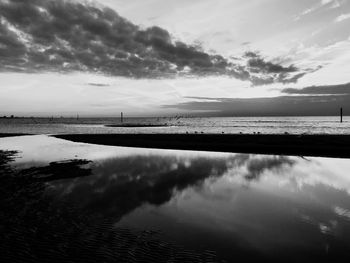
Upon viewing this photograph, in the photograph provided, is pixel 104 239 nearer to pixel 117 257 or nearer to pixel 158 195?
pixel 117 257

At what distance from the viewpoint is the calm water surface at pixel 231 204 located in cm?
862

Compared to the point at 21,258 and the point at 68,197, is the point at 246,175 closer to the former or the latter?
the point at 68,197

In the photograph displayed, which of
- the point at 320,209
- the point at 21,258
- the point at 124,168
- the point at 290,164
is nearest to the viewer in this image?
the point at 21,258

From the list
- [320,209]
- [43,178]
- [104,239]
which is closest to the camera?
[104,239]

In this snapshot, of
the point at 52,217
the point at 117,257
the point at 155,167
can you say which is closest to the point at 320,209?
the point at 117,257

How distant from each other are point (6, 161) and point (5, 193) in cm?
1170

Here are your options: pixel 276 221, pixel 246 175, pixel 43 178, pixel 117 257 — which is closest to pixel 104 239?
pixel 117 257

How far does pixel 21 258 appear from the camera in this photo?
24.9 ft

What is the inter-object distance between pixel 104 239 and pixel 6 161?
19.8 meters

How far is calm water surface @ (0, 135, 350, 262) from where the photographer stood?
862 cm

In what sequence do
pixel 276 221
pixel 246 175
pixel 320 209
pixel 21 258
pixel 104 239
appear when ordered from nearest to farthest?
pixel 21 258 < pixel 104 239 < pixel 276 221 < pixel 320 209 < pixel 246 175

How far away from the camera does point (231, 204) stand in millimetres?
12734

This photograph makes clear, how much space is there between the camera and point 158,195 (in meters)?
14.1

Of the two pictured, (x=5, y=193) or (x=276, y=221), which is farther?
(x=5, y=193)
